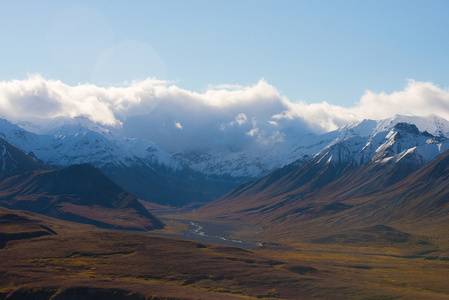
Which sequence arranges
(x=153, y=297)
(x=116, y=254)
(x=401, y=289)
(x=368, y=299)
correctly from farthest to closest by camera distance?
(x=116, y=254) → (x=401, y=289) → (x=368, y=299) → (x=153, y=297)

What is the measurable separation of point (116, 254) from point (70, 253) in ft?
55.6

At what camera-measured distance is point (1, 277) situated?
151m

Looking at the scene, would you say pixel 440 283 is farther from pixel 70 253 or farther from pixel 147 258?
pixel 70 253

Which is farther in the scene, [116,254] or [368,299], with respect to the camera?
[116,254]

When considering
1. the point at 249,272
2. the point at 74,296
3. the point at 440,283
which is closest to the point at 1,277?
the point at 74,296

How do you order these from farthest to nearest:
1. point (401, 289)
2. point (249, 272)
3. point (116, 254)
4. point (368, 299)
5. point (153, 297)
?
A: 1. point (116, 254)
2. point (249, 272)
3. point (401, 289)
4. point (368, 299)
5. point (153, 297)

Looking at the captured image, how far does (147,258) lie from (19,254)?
45271 millimetres

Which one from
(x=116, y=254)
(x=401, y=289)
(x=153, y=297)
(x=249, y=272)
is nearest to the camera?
(x=153, y=297)

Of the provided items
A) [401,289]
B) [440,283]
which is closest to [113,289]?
[401,289]

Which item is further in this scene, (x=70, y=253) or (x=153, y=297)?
(x=70, y=253)

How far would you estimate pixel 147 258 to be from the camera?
18825 centimetres

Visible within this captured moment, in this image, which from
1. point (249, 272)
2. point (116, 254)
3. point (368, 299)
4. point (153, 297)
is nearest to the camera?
point (153, 297)

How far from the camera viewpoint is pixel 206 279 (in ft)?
550

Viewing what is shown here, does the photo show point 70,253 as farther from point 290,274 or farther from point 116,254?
point 290,274
